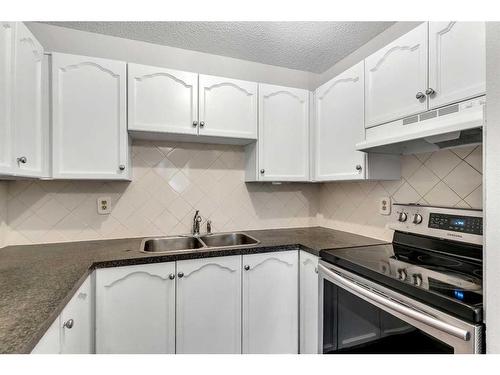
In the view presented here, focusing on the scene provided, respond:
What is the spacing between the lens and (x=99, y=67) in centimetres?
150

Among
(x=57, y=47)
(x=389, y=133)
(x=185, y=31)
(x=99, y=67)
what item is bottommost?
(x=389, y=133)

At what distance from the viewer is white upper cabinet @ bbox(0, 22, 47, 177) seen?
105 centimetres

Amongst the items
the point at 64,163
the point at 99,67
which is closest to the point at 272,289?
the point at 64,163

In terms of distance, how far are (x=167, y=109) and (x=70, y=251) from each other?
1002 mm

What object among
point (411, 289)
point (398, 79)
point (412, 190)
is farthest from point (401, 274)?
point (398, 79)

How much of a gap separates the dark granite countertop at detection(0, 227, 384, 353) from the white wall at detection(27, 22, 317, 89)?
1.30 meters

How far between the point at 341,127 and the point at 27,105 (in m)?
1.73

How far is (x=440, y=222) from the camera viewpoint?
1282mm

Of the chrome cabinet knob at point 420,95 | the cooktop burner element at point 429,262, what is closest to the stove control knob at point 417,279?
the cooktop burner element at point 429,262

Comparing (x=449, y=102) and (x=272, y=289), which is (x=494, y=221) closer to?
(x=449, y=102)

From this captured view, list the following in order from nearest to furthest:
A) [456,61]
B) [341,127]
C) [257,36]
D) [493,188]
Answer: [493,188] < [456,61] < [341,127] < [257,36]

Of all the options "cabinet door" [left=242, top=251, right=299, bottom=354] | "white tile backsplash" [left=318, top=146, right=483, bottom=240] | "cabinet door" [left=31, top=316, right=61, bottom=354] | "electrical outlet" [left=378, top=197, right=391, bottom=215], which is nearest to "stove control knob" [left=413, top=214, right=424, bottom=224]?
"white tile backsplash" [left=318, top=146, right=483, bottom=240]

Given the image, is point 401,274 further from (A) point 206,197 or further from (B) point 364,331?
(A) point 206,197

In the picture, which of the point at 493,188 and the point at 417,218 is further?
the point at 417,218
